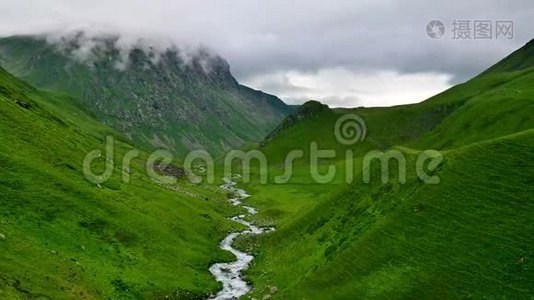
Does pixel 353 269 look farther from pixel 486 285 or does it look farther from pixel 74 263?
pixel 74 263

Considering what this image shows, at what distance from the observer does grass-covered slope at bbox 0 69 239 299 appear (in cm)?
4622

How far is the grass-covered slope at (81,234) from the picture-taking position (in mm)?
46219

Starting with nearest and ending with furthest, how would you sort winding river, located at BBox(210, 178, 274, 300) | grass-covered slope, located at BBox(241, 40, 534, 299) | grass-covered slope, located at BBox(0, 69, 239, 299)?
grass-covered slope, located at BBox(241, 40, 534, 299) → grass-covered slope, located at BBox(0, 69, 239, 299) → winding river, located at BBox(210, 178, 274, 300)

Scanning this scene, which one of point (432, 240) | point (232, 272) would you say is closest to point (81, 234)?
point (232, 272)

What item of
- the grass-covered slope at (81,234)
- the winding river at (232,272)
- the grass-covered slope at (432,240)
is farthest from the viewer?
the winding river at (232,272)

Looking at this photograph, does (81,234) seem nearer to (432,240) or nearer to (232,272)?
(232,272)

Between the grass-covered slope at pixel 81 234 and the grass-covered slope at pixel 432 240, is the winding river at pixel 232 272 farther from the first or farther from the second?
the grass-covered slope at pixel 432 240

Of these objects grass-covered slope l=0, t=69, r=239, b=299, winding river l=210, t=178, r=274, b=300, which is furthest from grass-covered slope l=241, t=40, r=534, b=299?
grass-covered slope l=0, t=69, r=239, b=299

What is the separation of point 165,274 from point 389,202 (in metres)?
26.3

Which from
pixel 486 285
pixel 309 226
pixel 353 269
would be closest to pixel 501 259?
pixel 486 285

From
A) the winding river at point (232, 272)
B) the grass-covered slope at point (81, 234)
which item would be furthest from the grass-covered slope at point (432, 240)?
the grass-covered slope at point (81, 234)

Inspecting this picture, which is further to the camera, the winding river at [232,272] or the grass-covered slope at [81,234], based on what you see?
the winding river at [232,272]

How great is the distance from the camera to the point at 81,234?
58.5 metres

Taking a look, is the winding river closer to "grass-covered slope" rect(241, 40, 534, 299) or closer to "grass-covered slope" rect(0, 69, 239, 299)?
"grass-covered slope" rect(0, 69, 239, 299)
